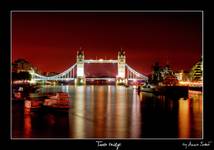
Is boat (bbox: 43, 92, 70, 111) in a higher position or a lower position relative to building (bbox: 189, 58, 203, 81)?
lower

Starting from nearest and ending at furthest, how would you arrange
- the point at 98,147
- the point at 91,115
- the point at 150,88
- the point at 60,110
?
the point at 98,147, the point at 91,115, the point at 60,110, the point at 150,88

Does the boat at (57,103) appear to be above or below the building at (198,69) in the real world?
below

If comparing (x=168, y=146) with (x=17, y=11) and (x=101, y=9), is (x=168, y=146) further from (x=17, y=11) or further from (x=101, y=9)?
(x=17, y=11)

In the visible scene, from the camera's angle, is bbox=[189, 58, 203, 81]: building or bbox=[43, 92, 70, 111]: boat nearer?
bbox=[189, 58, 203, 81]: building

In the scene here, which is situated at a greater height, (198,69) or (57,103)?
(198,69)

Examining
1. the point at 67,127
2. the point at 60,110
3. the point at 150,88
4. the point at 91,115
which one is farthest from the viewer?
the point at 150,88

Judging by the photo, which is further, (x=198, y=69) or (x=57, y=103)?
(x=57, y=103)

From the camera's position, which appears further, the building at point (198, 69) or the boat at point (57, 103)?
the boat at point (57, 103)
